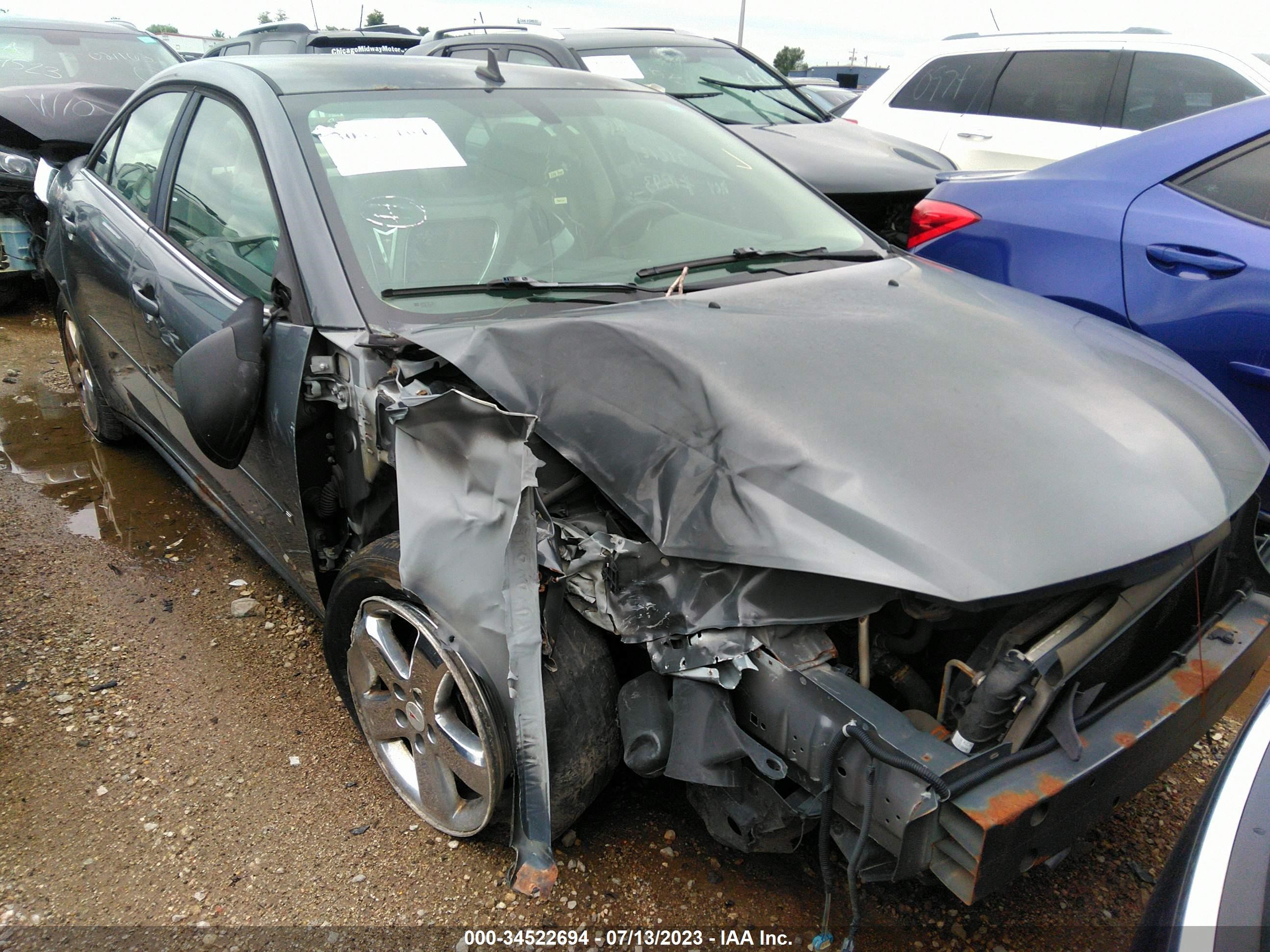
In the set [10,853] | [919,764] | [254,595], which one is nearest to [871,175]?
[254,595]

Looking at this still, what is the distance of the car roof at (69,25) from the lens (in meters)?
6.88

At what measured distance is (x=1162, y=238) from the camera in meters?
2.92

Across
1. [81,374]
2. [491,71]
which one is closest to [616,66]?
[491,71]

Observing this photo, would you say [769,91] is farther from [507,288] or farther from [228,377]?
[228,377]

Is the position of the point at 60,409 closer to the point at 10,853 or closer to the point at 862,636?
the point at 10,853

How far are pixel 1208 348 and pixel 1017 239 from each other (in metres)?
0.76

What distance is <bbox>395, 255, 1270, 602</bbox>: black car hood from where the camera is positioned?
1529mm

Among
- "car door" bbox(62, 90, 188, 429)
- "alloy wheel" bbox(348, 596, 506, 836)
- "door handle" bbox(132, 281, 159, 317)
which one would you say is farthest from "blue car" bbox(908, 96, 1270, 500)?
"car door" bbox(62, 90, 188, 429)

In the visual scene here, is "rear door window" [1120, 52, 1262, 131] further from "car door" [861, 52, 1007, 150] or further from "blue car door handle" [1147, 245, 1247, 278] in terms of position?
"blue car door handle" [1147, 245, 1247, 278]

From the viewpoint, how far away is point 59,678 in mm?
2691

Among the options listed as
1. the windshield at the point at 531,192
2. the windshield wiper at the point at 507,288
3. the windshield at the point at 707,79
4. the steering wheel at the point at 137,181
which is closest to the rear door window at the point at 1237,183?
the windshield at the point at 531,192

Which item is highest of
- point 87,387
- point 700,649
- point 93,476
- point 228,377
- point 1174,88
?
point 1174,88

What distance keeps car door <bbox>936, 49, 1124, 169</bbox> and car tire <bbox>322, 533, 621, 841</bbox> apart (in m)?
4.86

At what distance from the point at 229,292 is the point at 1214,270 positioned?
2.87 meters
